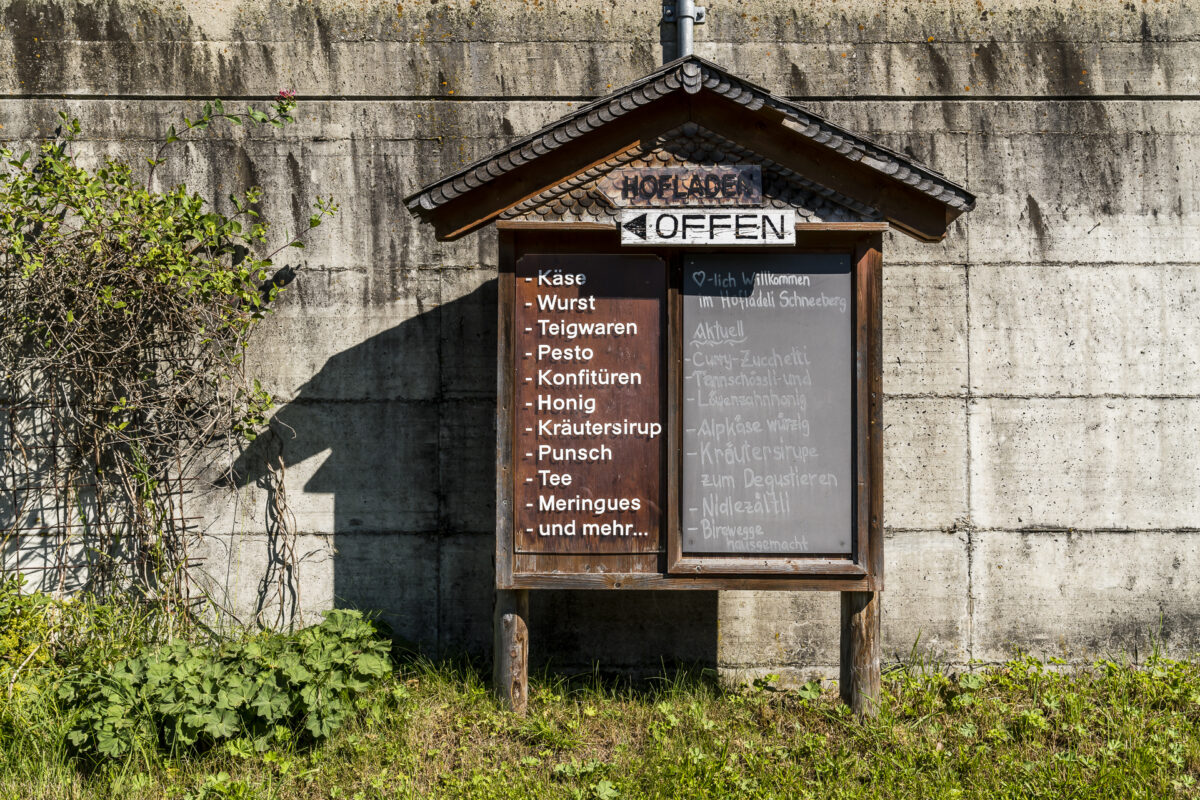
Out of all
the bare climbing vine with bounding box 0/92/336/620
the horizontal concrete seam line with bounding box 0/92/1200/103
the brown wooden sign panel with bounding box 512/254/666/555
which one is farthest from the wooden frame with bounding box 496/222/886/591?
the bare climbing vine with bounding box 0/92/336/620

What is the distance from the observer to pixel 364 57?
16.4ft

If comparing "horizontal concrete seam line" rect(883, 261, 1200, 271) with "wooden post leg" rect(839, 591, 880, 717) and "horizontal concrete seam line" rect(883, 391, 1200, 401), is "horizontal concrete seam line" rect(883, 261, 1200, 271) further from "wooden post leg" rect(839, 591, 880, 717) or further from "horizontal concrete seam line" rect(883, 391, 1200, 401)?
"wooden post leg" rect(839, 591, 880, 717)

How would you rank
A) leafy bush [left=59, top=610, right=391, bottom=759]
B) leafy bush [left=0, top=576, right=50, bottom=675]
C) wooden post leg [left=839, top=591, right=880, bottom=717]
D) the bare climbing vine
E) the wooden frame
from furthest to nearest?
the bare climbing vine → leafy bush [left=0, top=576, right=50, bottom=675] → wooden post leg [left=839, top=591, right=880, bottom=717] → the wooden frame → leafy bush [left=59, top=610, right=391, bottom=759]

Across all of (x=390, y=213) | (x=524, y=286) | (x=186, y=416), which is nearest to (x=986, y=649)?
(x=524, y=286)

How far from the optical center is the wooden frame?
4.00 m

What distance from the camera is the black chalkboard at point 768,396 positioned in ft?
13.3

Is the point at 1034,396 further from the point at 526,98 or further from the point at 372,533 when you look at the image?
the point at 372,533

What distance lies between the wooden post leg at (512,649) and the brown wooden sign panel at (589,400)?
0.34 m

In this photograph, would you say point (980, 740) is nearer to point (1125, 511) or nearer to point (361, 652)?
point (1125, 511)

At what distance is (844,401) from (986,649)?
2071 millimetres

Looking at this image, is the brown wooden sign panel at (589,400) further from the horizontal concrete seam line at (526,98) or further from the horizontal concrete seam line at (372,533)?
the horizontal concrete seam line at (526,98)

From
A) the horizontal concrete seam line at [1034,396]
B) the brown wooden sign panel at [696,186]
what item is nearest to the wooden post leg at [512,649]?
the brown wooden sign panel at [696,186]

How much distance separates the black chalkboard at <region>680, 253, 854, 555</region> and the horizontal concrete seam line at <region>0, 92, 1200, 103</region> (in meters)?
1.58

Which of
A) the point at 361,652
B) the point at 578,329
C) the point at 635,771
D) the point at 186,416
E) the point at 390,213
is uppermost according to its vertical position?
the point at 390,213
